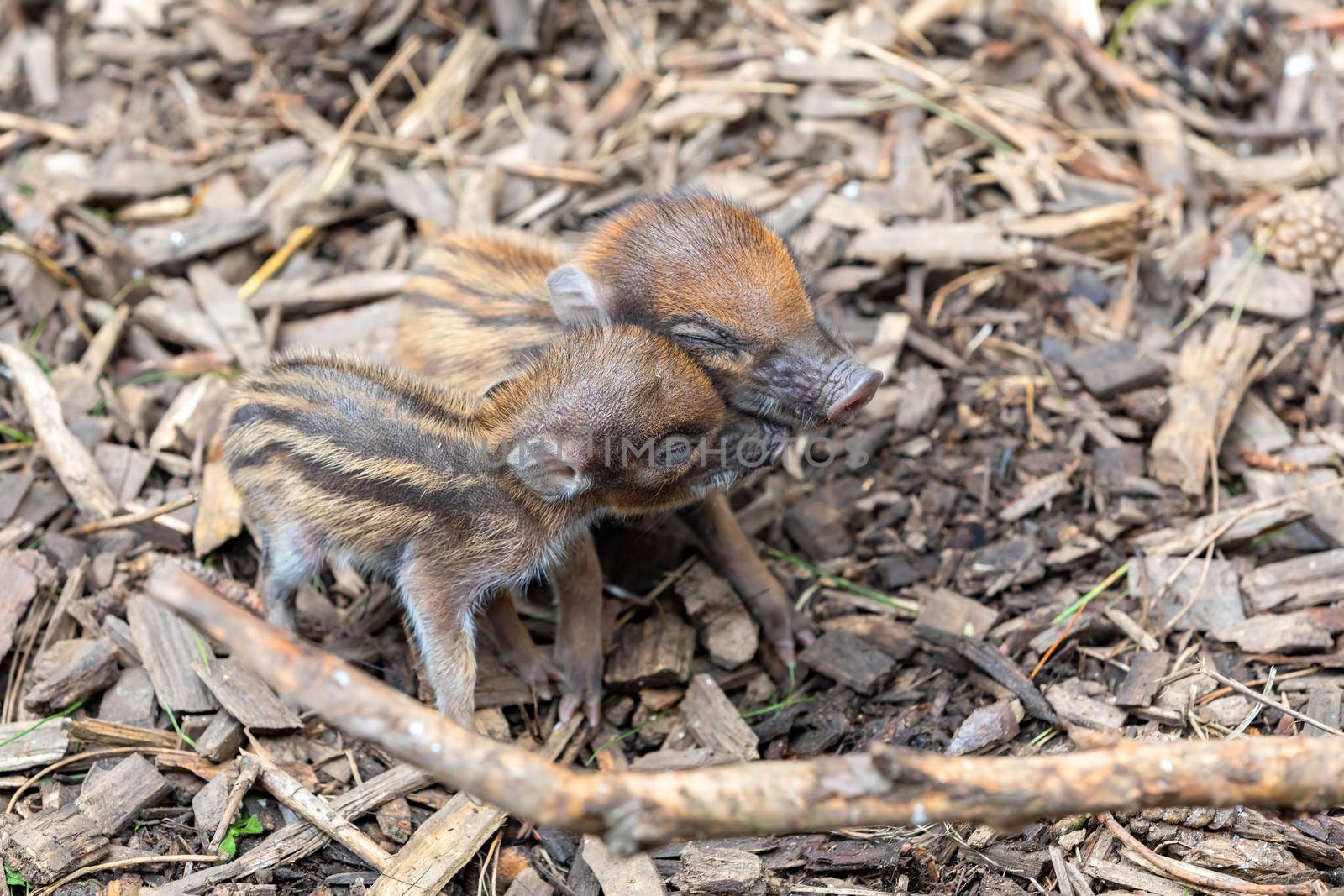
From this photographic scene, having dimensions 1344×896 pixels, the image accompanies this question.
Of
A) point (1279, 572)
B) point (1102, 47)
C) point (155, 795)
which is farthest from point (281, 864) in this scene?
point (1102, 47)

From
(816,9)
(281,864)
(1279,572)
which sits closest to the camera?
(281,864)

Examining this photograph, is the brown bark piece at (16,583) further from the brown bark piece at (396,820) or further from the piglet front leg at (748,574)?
the piglet front leg at (748,574)

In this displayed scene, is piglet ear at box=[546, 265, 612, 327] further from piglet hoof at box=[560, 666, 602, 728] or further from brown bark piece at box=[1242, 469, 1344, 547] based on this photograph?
brown bark piece at box=[1242, 469, 1344, 547]

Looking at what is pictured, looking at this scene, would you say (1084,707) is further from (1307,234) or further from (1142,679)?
(1307,234)

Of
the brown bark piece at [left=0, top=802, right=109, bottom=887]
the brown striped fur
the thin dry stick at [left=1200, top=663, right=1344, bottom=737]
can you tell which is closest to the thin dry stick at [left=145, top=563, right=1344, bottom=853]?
the thin dry stick at [left=1200, top=663, right=1344, bottom=737]

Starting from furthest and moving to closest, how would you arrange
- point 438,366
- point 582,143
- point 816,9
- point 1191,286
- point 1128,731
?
point 816,9, point 582,143, point 1191,286, point 438,366, point 1128,731

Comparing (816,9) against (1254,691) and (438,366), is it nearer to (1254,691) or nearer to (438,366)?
(438,366)

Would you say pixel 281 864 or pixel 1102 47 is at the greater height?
pixel 1102 47

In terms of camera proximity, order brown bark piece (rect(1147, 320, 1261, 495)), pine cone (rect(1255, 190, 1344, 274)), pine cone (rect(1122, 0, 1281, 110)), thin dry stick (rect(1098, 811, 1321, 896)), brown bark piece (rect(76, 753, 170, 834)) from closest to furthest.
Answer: thin dry stick (rect(1098, 811, 1321, 896)), brown bark piece (rect(76, 753, 170, 834)), brown bark piece (rect(1147, 320, 1261, 495)), pine cone (rect(1255, 190, 1344, 274)), pine cone (rect(1122, 0, 1281, 110))
